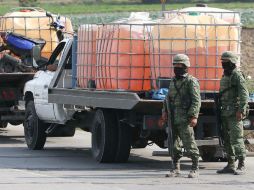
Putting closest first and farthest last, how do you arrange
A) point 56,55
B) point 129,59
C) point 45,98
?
point 129,59
point 45,98
point 56,55

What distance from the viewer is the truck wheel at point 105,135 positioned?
15491mm

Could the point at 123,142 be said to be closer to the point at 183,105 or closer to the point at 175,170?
the point at 175,170

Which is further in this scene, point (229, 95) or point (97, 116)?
point (97, 116)

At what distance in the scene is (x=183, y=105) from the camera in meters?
13.8

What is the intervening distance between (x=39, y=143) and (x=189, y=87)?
16.6 feet

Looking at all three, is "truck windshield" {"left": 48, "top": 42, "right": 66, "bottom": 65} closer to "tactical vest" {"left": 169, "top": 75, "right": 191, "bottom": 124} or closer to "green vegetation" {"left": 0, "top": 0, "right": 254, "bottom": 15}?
"tactical vest" {"left": 169, "top": 75, "right": 191, "bottom": 124}

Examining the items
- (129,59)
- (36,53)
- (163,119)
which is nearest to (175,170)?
(163,119)

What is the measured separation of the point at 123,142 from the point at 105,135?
0.98ft

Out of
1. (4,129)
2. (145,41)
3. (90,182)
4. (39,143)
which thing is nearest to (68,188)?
(90,182)

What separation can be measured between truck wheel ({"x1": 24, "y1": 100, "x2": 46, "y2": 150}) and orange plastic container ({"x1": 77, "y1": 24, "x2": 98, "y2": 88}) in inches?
73.9

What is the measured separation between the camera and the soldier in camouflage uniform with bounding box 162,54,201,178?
13734 millimetres

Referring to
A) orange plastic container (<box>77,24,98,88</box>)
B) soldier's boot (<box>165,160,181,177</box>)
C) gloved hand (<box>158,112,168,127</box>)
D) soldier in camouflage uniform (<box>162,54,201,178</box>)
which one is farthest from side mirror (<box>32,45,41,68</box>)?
soldier's boot (<box>165,160,181,177</box>)

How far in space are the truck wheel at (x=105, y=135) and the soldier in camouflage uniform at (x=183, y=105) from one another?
5.86 ft

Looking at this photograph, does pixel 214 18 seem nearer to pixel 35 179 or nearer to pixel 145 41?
pixel 145 41
